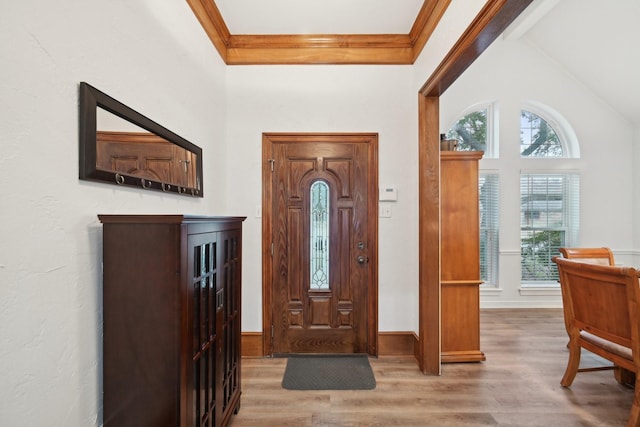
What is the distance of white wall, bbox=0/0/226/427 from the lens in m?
0.89

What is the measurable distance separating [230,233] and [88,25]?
1096mm

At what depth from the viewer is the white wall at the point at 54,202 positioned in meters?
0.89

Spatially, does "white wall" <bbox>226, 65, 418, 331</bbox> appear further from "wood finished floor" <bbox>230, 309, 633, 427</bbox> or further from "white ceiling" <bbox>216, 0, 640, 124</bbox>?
"wood finished floor" <bbox>230, 309, 633, 427</bbox>

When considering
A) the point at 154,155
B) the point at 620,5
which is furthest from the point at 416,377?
the point at 620,5

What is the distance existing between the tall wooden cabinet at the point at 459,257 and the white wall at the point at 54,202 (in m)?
2.30

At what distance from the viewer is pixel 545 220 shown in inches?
174

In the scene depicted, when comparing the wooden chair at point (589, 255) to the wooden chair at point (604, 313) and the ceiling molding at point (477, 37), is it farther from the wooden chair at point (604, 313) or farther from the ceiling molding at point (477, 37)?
the ceiling molding at point (477, 37)

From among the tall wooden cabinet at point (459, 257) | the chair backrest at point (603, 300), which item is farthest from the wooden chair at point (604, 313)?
the tall wooden cabinet at point (459, 257)

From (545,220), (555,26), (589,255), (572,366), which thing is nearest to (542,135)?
(545,220)

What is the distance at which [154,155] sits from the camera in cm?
162

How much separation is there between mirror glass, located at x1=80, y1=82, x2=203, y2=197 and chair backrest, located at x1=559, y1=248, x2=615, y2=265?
10.9 ft

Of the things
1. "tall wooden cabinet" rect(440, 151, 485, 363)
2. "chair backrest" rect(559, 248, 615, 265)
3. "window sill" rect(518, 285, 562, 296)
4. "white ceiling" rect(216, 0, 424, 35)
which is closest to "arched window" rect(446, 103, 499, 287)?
"window sill" rect(518, 285, 562, 296)

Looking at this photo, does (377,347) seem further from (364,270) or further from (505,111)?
(505,111)

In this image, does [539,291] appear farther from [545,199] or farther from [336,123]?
[336,123]
